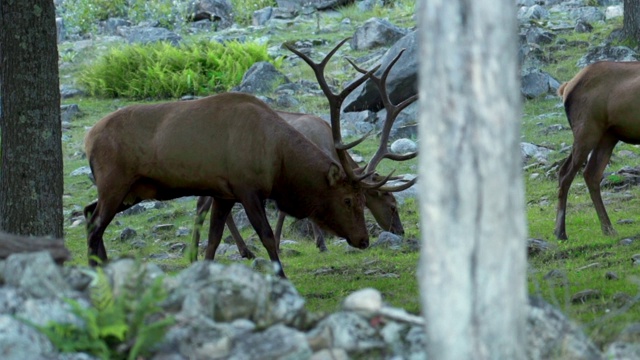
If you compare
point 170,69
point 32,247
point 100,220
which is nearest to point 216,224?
point 100,220

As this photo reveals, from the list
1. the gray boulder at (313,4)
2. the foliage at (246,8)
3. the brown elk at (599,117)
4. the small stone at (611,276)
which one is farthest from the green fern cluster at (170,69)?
the small stone at (611,276)

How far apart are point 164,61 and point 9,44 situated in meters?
11.5

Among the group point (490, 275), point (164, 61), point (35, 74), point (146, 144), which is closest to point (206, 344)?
point (490, 275)

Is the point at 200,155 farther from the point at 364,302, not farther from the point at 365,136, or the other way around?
the point at 364,302

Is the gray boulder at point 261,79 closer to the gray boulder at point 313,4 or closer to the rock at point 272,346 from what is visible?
the gray boulder at point 313,4

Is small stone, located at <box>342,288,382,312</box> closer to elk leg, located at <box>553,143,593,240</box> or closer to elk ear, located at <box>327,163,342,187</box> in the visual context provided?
elk ear, located at <box>327,163,342,187</box>

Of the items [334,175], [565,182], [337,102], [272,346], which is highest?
[272,346]

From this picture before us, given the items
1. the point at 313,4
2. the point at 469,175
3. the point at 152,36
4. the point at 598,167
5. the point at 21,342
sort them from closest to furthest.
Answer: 1. the point at 469,175
2. the point at 21,342
3. the point at 598,167
4. the point at 152,36
5. the point at 313,4

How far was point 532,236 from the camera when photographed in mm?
11602

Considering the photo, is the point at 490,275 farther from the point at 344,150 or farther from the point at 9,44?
the point at 344,150

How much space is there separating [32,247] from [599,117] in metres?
6.93

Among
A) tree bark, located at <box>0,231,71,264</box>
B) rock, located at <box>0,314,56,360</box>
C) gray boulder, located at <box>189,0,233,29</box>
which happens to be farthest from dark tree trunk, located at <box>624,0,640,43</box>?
rock, located at <box>0,314,56,360</box>

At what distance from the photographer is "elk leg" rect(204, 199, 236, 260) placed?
11.3 m

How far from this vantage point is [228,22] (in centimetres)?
2716
